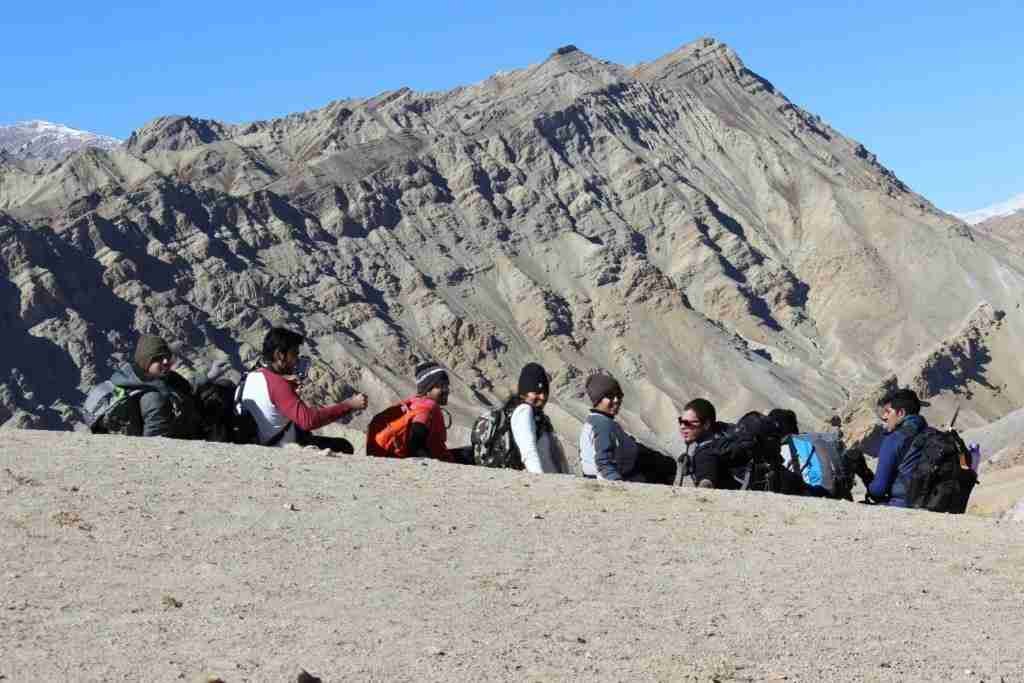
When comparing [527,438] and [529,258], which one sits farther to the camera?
[529,258]

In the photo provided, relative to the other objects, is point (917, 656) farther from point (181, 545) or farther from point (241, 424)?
point (241, 424)

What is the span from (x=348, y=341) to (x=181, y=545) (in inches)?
3595

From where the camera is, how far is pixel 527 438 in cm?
1233

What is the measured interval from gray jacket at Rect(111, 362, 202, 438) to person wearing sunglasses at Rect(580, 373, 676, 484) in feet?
10.1

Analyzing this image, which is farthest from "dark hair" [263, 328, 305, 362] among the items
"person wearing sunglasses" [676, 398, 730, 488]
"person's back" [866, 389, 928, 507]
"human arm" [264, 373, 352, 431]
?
"person's back" [866, 389, 928, 507]

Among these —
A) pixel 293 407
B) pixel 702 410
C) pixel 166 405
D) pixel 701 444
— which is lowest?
pixel 166 405

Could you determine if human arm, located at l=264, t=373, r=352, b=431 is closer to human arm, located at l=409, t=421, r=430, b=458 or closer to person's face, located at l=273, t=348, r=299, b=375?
person's face, located at l=273, t=348, r=299, b=375

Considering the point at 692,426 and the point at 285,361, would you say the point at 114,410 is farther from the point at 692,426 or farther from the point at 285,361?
the point at 692,426

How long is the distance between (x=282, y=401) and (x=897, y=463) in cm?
483

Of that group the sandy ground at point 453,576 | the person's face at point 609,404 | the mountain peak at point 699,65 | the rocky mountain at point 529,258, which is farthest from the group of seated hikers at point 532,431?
the mountain peak at point 699,65

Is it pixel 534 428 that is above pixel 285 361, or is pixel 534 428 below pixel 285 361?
below

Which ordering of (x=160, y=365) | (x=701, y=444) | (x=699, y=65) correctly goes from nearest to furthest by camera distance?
(x=160, y=365)
(x=701, y=444)
(x=699, y=65)

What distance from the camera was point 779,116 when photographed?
145 metres

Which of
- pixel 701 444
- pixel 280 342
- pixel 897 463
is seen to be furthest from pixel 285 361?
pixel 897 463
